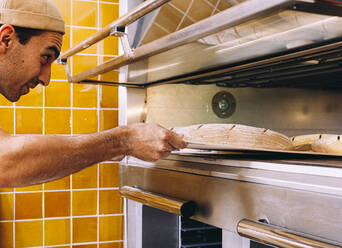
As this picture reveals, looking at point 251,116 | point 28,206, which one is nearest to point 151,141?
point 251,116

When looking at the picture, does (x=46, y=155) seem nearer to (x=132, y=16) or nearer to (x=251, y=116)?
(x=132, y=16)

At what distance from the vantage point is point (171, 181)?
1.06 meters

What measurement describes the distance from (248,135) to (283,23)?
A: 29cm

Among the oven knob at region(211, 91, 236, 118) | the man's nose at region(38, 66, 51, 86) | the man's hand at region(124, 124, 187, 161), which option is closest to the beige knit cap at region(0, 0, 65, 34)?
the man's nose at region(38, 66, 51, 86)

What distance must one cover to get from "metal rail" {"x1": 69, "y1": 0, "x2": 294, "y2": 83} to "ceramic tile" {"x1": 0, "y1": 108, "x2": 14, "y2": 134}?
86 centimetres

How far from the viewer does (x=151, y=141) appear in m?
0.86

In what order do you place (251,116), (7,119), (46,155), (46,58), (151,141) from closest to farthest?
(46,155) → (151,141) → (46,58) → (251,116) → (7,119)

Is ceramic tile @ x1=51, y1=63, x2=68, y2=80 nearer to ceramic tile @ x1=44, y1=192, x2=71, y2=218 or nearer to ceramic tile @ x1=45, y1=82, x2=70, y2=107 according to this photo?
ceramic tile @ x1=45, y1=82, x2=70, y2=107

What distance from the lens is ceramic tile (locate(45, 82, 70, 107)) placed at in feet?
5.60

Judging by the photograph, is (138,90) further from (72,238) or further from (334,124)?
(334,124)

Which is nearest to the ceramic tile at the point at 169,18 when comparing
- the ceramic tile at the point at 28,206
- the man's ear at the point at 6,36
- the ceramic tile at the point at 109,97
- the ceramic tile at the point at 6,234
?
the man's ear at the point at 6,36

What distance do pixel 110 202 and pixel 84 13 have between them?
97 centimetres

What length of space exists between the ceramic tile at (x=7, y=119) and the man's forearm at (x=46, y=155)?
3.15ft

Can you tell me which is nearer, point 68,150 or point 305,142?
point 68,150
